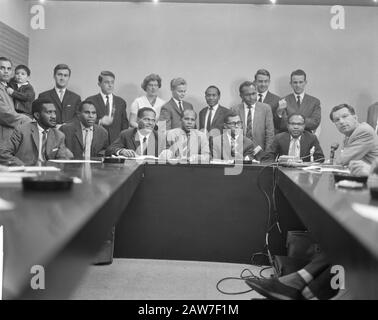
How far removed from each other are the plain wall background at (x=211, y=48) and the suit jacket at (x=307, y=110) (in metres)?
0.33

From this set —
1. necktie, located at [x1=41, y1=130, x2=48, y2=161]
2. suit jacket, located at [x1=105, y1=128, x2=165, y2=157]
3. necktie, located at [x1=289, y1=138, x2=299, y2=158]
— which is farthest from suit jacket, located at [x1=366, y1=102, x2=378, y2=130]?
Result: necktie, located at [x1=41, y1=130, x2=48, y2=161]

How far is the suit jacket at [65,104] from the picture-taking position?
6.13 metres

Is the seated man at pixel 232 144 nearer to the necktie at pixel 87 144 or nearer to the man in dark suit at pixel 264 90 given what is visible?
the necktie at pixel 87 144

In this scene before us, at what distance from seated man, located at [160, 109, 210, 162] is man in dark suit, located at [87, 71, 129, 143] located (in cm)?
139

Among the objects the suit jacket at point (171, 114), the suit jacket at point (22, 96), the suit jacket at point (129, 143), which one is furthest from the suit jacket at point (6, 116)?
the suit jacket at point (171, 114)

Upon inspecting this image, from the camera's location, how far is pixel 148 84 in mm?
6352

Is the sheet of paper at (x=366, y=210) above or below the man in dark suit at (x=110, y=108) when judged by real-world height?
below

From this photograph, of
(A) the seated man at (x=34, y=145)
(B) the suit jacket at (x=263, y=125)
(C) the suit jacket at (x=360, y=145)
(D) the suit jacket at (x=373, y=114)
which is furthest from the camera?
(D) the suit jacket at (x=373, y=114)

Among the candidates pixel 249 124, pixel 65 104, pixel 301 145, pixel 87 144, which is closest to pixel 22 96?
pixel 65 104

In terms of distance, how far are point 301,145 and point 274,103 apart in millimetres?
1467

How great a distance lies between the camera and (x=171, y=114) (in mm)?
6016

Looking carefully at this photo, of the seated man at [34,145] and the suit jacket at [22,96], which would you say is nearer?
the seated man at [34,145]
